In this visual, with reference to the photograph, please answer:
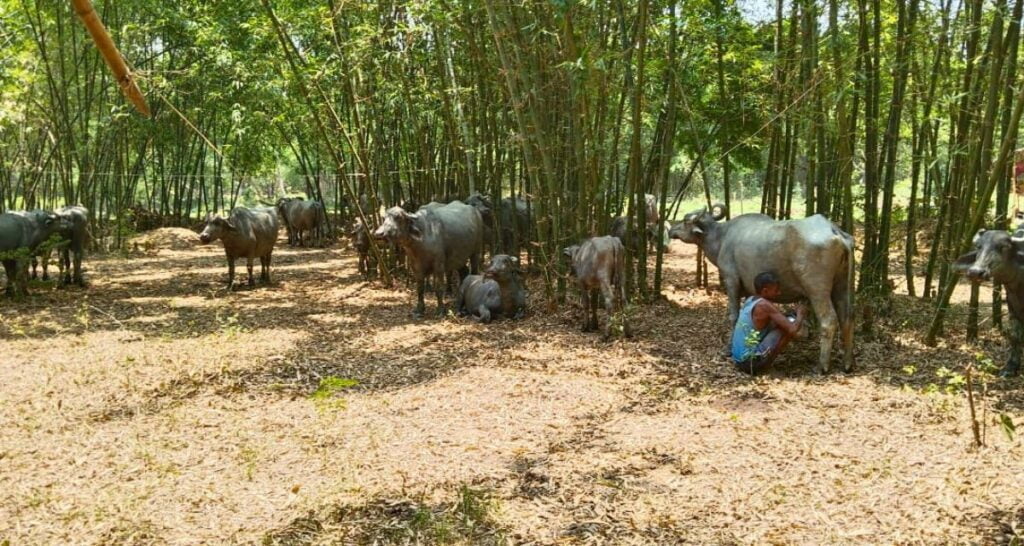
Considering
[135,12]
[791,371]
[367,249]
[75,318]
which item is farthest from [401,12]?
[791,371]

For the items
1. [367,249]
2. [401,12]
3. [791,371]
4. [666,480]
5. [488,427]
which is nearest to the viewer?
[666,480]

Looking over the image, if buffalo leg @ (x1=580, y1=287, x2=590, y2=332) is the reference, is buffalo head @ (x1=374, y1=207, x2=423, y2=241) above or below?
above

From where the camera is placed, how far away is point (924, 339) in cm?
606

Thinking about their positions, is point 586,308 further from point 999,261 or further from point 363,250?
point 363,250

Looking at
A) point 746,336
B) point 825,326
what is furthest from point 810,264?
point 746,336

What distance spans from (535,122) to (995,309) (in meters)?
3.97

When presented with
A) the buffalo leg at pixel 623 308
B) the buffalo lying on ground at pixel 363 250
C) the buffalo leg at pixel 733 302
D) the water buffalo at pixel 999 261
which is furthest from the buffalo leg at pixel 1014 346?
the buffalo lying on ground at pixel 363 250

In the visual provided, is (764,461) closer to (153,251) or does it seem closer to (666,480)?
(666,480)

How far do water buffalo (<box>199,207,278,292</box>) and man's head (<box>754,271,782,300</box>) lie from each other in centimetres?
699

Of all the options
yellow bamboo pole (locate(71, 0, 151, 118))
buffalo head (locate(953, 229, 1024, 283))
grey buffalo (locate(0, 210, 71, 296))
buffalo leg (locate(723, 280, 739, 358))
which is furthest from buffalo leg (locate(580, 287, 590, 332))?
grey buffalo (locate(0, 210, 71, 296))

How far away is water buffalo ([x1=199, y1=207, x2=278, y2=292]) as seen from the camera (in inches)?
397

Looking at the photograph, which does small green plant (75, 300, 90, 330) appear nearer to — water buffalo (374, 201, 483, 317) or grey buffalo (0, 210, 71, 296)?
grey buffalo (0, 210, 71, 296)

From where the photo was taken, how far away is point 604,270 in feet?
21.7

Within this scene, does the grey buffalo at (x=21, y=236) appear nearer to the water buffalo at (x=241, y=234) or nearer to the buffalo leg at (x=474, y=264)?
the water buffalo at (x=241, y=234)
